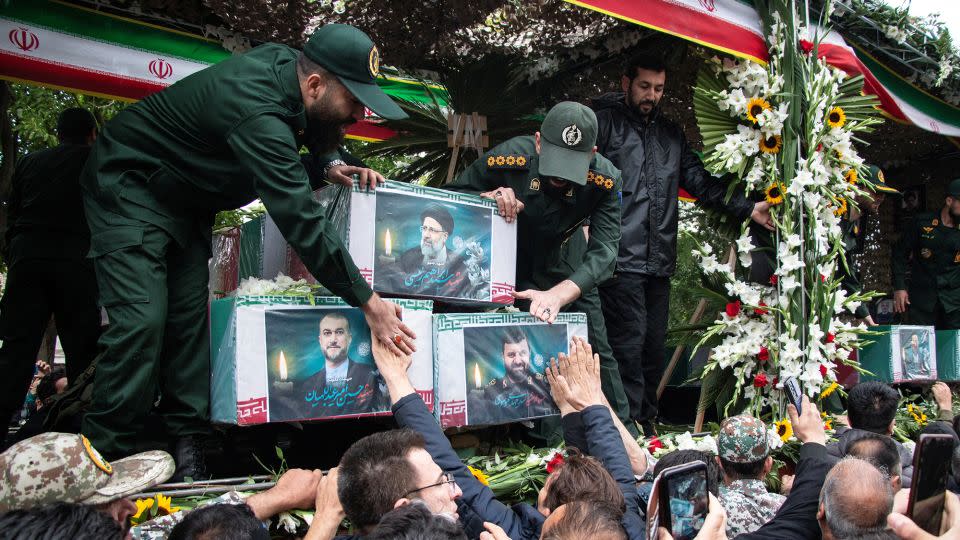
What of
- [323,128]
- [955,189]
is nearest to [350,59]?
[323,128]

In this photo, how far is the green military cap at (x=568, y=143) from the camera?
12.6ft

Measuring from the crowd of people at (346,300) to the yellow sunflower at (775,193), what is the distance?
638mm

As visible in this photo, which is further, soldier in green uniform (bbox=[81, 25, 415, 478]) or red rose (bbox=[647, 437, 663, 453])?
red rose (bbox=[647, 437, 663, 453])

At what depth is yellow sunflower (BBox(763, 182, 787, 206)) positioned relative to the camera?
4.92 metres

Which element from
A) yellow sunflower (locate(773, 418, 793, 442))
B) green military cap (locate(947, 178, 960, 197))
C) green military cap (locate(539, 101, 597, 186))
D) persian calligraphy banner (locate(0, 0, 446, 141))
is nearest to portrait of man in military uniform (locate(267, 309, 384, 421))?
green military cap (locate(539, 101, 597, 186))

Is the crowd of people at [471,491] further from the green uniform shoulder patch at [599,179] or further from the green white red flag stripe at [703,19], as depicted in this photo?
the green white red flag stripe at [703,19]

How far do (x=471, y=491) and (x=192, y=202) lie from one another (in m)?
1.55

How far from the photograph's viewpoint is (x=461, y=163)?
19.1ft

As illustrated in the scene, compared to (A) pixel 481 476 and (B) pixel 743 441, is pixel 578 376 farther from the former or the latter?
(B) pixel 743 441

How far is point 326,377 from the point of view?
3137 millimetres

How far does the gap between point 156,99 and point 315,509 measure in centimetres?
166

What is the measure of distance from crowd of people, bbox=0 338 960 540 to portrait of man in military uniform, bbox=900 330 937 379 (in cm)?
254

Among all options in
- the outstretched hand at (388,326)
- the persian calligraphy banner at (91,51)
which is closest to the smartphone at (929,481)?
the outstretched hand at (388,326)

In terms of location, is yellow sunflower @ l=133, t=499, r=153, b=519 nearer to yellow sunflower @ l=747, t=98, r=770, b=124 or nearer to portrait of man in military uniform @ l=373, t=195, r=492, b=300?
portrait of man in military uniform @ l=373, t=195, r=492, b=300
